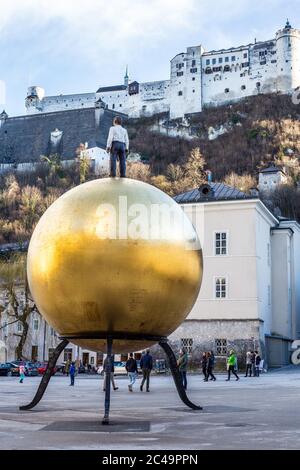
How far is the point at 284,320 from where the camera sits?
1953 inches

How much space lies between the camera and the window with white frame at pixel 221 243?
147 feet

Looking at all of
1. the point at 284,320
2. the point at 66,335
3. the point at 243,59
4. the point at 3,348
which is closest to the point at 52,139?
the point at 243,59

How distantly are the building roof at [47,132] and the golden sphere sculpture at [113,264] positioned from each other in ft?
407

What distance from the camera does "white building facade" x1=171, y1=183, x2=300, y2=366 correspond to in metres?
43.4

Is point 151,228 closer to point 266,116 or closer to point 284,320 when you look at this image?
point 284,320

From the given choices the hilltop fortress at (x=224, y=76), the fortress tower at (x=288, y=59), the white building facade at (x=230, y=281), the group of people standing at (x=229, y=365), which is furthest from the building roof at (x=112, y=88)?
the group of people standing at (x=229, y=365)

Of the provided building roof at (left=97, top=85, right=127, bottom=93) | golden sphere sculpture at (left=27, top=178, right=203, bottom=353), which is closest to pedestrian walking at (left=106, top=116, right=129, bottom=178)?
golden sphere sculpture at (left=27, top=178, right=203, bottom=353)

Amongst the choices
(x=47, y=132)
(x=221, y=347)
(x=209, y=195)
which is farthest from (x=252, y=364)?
(x=47, y=132)

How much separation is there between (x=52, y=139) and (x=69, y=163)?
9554mm

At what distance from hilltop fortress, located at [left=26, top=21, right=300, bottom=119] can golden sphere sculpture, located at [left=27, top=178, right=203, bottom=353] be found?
128m

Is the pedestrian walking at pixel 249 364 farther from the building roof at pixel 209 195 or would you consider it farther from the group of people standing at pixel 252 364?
the building roof at pixel 209 195

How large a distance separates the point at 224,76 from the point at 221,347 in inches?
4102

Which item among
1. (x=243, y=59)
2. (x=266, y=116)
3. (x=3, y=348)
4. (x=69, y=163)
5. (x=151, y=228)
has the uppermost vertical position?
(x=243, y=59)
